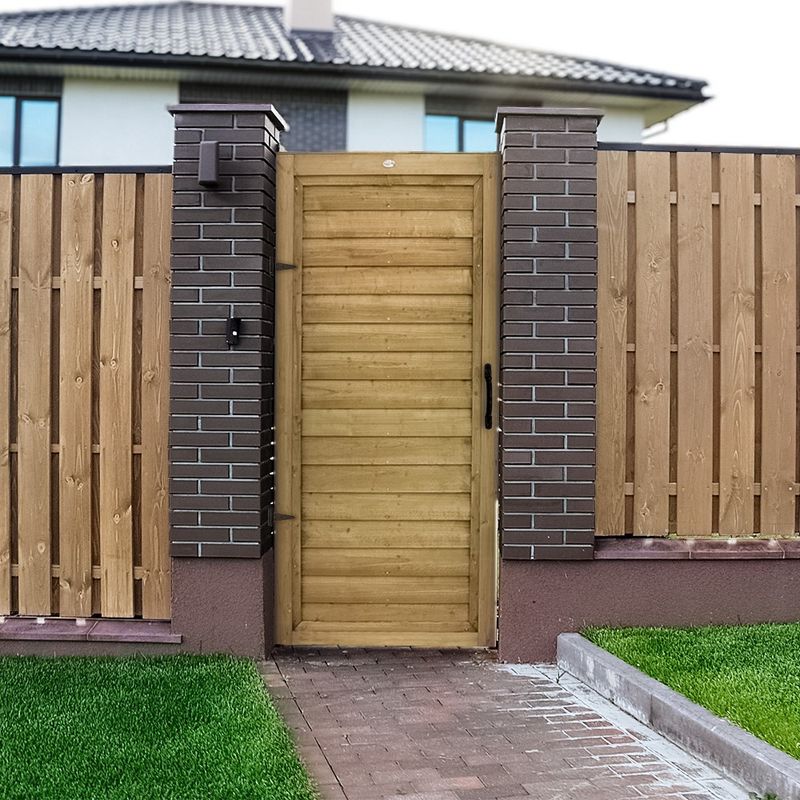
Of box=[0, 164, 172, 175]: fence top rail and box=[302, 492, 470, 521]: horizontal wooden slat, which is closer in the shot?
box=[0, 164, 172, 175]: fence top rail

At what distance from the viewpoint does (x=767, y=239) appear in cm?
524

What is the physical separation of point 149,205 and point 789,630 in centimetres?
396

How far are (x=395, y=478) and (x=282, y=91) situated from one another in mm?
9338

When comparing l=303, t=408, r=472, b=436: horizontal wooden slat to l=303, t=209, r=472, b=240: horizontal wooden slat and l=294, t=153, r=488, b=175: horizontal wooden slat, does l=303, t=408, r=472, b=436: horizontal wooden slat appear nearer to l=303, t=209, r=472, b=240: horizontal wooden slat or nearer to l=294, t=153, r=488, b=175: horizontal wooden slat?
l=303, t=209, r=472, b=240: horizontal wooden slat

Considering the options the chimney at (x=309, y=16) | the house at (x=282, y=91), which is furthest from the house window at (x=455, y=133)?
the chimney at (x=309, y=16)

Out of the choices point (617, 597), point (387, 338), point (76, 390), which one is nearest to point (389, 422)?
point (387, 338)

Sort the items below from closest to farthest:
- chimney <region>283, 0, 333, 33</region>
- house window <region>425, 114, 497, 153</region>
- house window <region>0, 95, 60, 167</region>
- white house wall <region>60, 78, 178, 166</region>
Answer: white house wall <region>60, 78, 178, 166</region> < house window <region>0, 95, 60, 167</region> < house window <region>425, 114, 497, 153</region> < chimney <region>283, 0, 333, 33</region>

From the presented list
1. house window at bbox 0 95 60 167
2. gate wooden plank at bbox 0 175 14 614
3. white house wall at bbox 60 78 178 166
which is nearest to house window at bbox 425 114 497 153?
white house wall at bbox 60 78 178 166

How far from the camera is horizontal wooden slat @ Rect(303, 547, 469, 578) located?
5.32 meters

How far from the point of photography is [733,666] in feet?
14.3

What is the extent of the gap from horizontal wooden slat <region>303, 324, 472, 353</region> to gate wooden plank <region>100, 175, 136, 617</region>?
978mm

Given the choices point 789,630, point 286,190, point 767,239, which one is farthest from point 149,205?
point 789,630

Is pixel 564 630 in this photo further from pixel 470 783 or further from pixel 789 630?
pixel 470 783

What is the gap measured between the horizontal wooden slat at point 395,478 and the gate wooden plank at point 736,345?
55.3 inches
